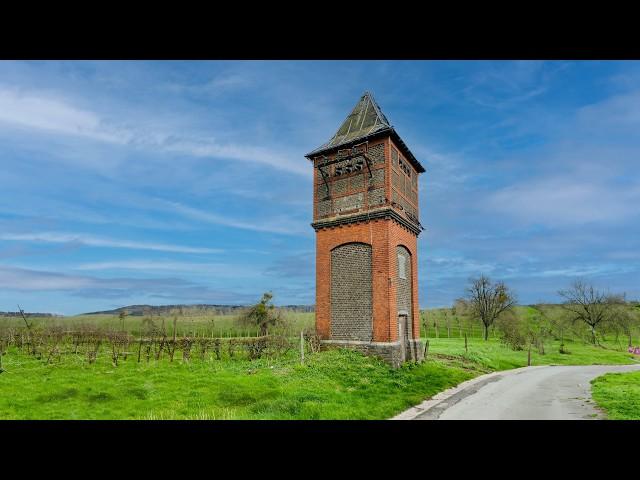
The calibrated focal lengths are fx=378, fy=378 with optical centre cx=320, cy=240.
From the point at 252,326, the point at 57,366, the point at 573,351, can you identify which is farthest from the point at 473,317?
the point at 57,366

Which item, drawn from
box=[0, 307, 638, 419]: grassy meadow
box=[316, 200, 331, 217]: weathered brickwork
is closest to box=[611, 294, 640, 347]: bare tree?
box=[0, 307, 638, 419]: grassy meadow

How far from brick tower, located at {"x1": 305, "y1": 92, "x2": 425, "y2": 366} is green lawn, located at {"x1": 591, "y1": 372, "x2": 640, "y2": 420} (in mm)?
8189

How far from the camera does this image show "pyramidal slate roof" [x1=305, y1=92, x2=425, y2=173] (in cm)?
2109

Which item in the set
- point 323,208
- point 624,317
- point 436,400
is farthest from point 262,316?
point 624,317

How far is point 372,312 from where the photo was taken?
1905 cm

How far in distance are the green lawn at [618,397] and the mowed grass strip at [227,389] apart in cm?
572

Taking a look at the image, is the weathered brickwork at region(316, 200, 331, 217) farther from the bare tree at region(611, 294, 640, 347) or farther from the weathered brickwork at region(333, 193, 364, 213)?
the bare tree at region(611, 294, 640, 347)

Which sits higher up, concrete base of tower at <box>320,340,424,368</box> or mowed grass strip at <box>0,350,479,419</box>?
concrete base of tower at <box>320,340,424,368</box>

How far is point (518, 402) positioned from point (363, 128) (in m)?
16.1

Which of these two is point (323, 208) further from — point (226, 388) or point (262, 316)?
point (262, 316)

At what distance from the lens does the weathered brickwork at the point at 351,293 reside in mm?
19344

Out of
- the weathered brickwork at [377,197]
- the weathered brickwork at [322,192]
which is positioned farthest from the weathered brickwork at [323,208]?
the weathered brickwork at [377,197]

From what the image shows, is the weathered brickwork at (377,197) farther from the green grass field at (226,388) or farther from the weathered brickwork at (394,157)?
the green grass field at (226,388)
